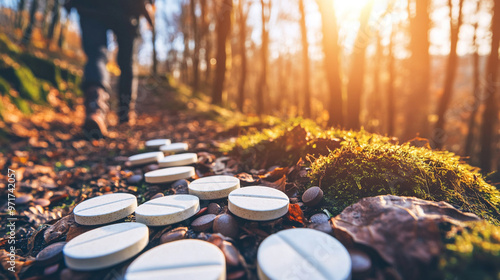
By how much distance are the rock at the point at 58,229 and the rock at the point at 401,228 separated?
1.53 meters

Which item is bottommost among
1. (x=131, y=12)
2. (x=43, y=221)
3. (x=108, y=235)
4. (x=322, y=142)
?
(x=43, y=221)

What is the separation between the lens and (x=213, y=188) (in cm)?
162

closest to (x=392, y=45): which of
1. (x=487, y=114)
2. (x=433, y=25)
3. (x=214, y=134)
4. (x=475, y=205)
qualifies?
(x=433, y=25)

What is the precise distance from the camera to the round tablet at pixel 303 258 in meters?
A: 0.88

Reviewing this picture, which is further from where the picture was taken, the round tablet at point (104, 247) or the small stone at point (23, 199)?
the small stone at point (23, 199)

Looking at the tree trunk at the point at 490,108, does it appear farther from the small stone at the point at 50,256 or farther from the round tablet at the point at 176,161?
the small stone at the point at 50,256

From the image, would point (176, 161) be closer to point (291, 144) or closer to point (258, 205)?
point (291, 144)

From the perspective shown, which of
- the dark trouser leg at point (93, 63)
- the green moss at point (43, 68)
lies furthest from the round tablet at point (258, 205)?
the green moss at point (43, 68)

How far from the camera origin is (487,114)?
7176 millimetres

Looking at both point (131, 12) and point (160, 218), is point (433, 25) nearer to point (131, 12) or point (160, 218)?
point (131, 12)

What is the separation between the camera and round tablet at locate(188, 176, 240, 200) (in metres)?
1.60

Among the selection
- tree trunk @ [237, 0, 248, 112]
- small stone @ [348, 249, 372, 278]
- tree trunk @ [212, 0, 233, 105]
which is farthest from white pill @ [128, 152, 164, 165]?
tree trunk @ [237, 0, 248, 112]

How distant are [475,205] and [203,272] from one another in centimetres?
158

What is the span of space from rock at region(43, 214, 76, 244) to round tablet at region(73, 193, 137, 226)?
0.42ft
